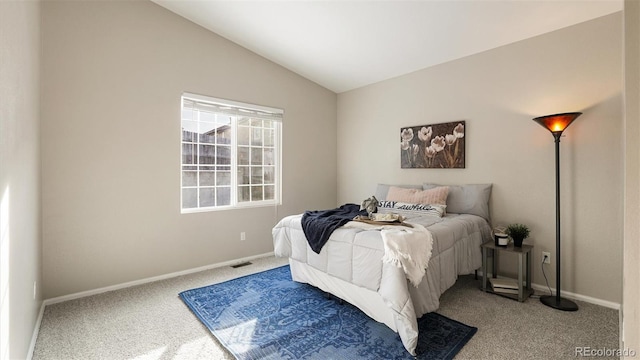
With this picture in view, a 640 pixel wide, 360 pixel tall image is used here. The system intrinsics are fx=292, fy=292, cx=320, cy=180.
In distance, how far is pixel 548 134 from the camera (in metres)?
2.91

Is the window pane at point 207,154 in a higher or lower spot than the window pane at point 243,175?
higher

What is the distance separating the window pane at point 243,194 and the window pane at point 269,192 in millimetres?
283

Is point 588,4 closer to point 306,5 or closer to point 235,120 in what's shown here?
point 306,5

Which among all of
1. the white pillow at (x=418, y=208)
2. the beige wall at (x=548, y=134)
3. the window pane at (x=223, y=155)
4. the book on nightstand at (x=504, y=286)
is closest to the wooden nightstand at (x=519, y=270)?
the book on nightstand at (x=504, y=286)

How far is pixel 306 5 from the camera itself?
286cm

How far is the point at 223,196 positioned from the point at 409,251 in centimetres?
268

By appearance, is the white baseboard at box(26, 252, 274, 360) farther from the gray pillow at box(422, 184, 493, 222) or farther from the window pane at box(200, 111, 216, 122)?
the gray pillow at box(422, 184, 493, 222)

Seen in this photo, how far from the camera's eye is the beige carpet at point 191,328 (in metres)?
1.97

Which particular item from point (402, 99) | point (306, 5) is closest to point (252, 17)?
point (306, 5)

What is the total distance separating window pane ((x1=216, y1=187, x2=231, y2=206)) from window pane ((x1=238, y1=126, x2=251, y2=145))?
2.19 feet

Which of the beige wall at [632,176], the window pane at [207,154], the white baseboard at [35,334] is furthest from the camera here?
the window pane at [207,154]

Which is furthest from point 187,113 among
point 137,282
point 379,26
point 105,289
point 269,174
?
point 379,26

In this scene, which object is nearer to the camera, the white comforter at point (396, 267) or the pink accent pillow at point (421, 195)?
the white comforter at point (396, 267)

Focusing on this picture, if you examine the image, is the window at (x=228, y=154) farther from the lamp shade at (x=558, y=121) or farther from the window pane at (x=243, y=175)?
the lamp shade at (x=558, y=121)
